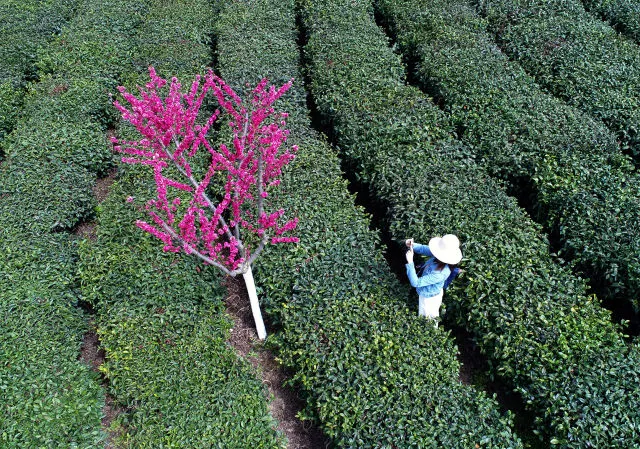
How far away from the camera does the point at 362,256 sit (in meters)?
6.40

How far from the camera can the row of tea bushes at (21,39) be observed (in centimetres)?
999

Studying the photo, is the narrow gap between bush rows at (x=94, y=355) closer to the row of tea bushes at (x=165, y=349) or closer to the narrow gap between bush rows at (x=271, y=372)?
the row of tea bushes at (x=165, y=349)

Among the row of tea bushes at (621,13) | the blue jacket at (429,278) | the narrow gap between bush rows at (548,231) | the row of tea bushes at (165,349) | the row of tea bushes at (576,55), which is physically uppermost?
the row of tea bushes at (621,13)

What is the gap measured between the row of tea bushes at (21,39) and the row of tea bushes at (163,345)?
428 centimetres

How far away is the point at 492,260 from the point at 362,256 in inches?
58.8

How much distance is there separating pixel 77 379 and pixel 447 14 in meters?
9.36

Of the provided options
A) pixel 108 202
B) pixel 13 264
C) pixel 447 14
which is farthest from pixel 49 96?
pixel 447 14

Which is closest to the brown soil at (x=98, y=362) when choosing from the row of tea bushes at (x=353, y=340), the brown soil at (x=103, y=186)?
the row of tea bushes at (x=353, y=340)

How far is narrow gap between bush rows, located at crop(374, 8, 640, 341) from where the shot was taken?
6.41 m

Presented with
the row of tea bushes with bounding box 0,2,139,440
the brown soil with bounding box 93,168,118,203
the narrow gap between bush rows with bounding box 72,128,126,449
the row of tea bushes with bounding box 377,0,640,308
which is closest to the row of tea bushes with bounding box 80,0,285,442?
the narrow gap between bush rows with bounding box 72,128,126,449

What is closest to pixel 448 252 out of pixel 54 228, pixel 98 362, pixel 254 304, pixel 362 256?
pixel 362 256

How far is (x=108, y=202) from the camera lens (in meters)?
7.35

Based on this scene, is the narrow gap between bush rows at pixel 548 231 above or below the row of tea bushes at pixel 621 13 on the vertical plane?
below

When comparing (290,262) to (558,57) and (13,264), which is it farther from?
(558,57)
